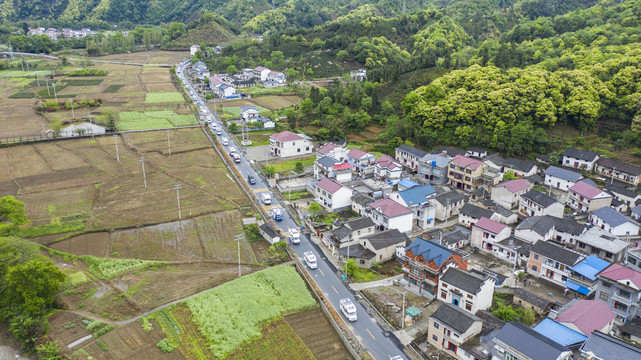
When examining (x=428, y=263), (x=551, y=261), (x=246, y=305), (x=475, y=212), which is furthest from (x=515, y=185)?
(x=246, y=305)

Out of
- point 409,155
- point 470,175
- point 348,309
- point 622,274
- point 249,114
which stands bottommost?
point 348,309

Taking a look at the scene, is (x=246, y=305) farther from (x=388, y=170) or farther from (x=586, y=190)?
(x=586, y=190)

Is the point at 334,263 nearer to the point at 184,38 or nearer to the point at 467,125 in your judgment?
the point at 467,125

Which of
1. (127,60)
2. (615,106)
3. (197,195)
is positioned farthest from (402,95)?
(127,60)

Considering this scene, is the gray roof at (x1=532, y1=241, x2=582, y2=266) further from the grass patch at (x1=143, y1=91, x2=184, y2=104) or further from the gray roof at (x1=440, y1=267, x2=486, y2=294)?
the grass patch at (x1=143, y1=91, x2=184, y2=104)

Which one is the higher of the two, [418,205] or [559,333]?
[418,205]

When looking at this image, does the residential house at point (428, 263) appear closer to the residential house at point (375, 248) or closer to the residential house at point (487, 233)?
the residential house at point (375, 248)

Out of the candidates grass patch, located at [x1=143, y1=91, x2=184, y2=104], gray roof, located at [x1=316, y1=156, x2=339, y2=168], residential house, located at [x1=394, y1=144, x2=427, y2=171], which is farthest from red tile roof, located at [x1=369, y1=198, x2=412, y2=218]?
grass patch, located at [x1=143, y1=91, x2=184, y2=104]
